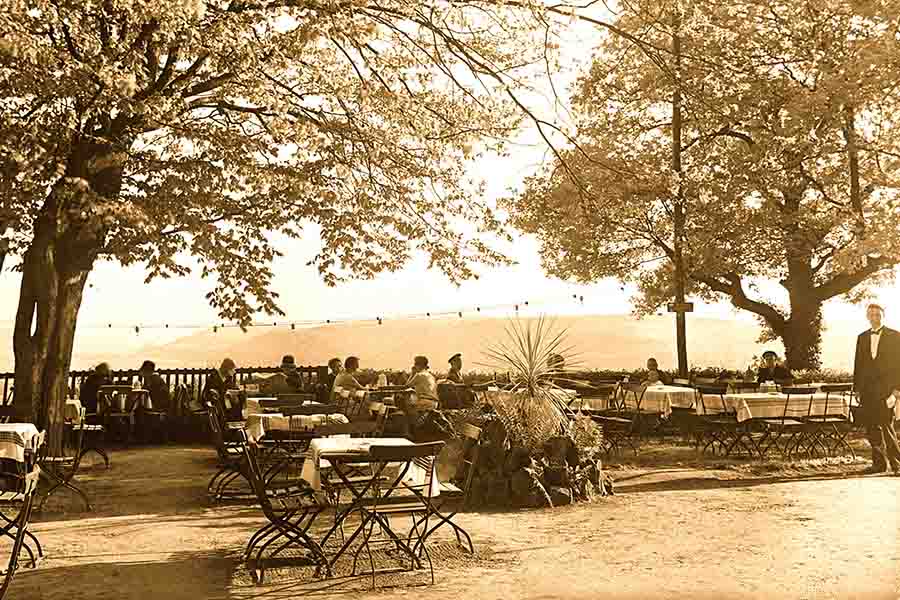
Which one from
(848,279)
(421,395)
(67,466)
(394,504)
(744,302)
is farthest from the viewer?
(744,302)

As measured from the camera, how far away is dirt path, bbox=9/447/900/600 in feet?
22.0

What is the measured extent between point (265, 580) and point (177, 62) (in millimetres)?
9094

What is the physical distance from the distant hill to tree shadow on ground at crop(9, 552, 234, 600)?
47.3 meters

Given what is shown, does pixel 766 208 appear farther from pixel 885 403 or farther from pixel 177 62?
pixel 177 62

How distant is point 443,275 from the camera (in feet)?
51.4

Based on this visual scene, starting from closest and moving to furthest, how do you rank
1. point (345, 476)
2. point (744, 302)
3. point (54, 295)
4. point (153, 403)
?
1. point (345, 476)
2. point (54, 295)
3. point (153, 403)
4. point (744, 302)

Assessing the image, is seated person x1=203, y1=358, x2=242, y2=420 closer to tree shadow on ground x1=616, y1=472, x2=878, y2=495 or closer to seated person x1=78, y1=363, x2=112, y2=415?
seated person x1=78, y1=363, x2=112, y2=415

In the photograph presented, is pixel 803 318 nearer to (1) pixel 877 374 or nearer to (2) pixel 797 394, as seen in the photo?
(2) pixel 797 394

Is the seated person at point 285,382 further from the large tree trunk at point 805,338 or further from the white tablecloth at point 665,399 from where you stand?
the large tree trunk at point 805,338

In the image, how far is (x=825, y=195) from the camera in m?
24.7

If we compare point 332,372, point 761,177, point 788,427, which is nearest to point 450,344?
point 761,177

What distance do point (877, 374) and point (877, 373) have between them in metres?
0.01

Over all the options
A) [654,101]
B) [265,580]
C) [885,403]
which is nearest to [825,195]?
[654,101]

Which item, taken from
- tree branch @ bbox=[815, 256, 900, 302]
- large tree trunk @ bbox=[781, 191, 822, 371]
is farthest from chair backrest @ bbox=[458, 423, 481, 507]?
large tree trunk @ bbox=[781, 191, 822, 371]
